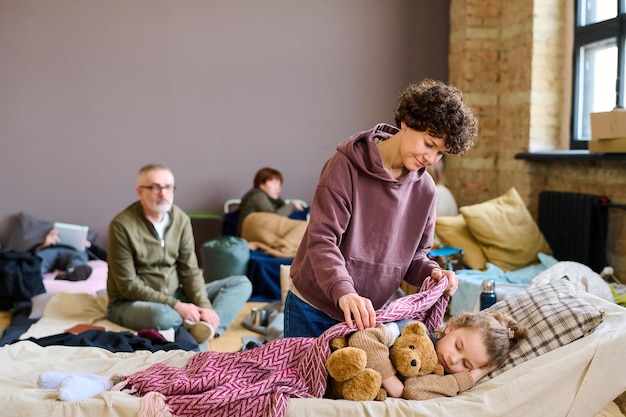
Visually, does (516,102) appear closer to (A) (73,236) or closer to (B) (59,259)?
(A) (73,236)

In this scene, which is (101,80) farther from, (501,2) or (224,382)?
(224,382)

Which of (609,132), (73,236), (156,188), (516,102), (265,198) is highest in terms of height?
(516,102)

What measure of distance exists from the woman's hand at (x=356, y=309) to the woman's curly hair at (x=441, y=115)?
525mm

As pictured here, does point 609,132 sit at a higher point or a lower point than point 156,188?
higher

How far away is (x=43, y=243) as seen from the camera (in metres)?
5.68

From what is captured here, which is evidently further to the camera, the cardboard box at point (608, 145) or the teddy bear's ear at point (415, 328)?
the cardboard box at point (608, 145)

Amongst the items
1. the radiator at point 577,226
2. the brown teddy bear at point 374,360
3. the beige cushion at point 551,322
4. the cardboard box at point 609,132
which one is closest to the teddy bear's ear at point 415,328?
the brown teddy bear at point 374,360

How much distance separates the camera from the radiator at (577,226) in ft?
16.0

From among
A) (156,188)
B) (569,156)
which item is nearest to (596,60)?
(569,156)

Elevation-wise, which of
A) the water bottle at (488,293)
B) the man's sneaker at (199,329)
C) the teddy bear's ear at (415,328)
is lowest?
the man's sneaker at (199,329)

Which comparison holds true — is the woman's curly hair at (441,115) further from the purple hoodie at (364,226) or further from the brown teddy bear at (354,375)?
the brown teddy bear at (354,375)

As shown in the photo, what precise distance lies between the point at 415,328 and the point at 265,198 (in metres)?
3.78

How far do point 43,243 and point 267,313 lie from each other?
2.09 meters

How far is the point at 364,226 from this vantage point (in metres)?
2.27
